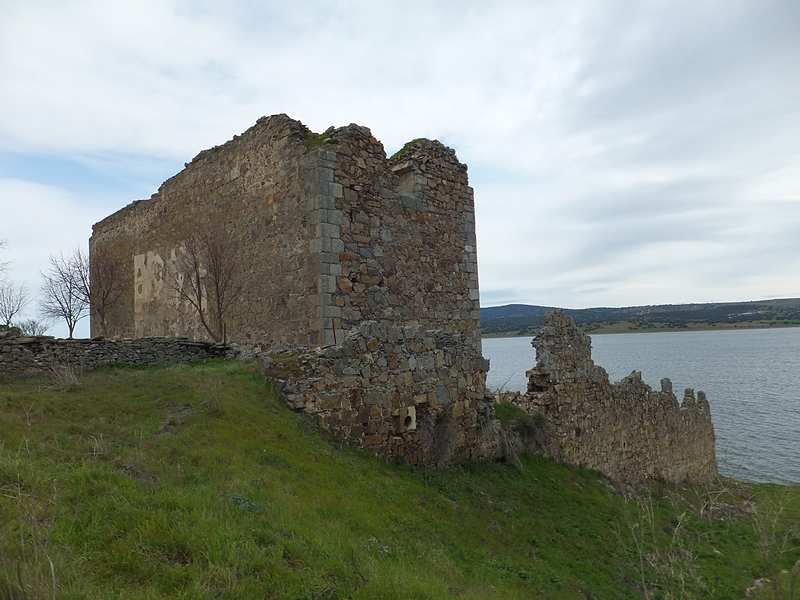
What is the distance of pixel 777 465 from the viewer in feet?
79.0

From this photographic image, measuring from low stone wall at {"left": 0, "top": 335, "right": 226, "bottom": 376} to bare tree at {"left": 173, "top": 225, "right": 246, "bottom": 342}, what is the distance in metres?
1.12

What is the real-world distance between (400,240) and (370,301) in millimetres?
1794

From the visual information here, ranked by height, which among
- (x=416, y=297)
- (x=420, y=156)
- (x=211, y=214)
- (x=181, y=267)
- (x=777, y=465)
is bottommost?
(x=777, y=465)

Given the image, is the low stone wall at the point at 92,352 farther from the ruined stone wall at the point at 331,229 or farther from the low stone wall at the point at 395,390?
the low stone wall at the point at 395,390

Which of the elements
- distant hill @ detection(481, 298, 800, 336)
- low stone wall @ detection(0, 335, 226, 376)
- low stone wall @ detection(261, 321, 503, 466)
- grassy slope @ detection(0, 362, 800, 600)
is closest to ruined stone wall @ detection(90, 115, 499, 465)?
low stone wall @ detection(261, 321, 503, 466)

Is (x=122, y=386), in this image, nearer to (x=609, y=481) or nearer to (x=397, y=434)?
(x=397, y=434)

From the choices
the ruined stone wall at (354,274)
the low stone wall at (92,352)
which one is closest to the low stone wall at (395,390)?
the ruined stone wall at (354,274)

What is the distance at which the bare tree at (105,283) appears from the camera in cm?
1873

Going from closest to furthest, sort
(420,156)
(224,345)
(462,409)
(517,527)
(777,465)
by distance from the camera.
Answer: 1. (517,527)
2. (462,409)
3. (224,345)
4. (420,156)
5. (777,465)

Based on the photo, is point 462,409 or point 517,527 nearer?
point 517,527

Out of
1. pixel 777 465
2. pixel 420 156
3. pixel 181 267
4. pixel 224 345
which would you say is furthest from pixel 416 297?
pixel 777 465

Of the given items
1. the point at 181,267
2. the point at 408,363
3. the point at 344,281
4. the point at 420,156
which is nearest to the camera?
the point at 408,363

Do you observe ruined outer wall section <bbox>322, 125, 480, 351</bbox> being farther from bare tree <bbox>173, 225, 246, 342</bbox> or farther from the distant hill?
the distant hill

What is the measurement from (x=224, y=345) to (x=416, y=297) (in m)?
4.70
